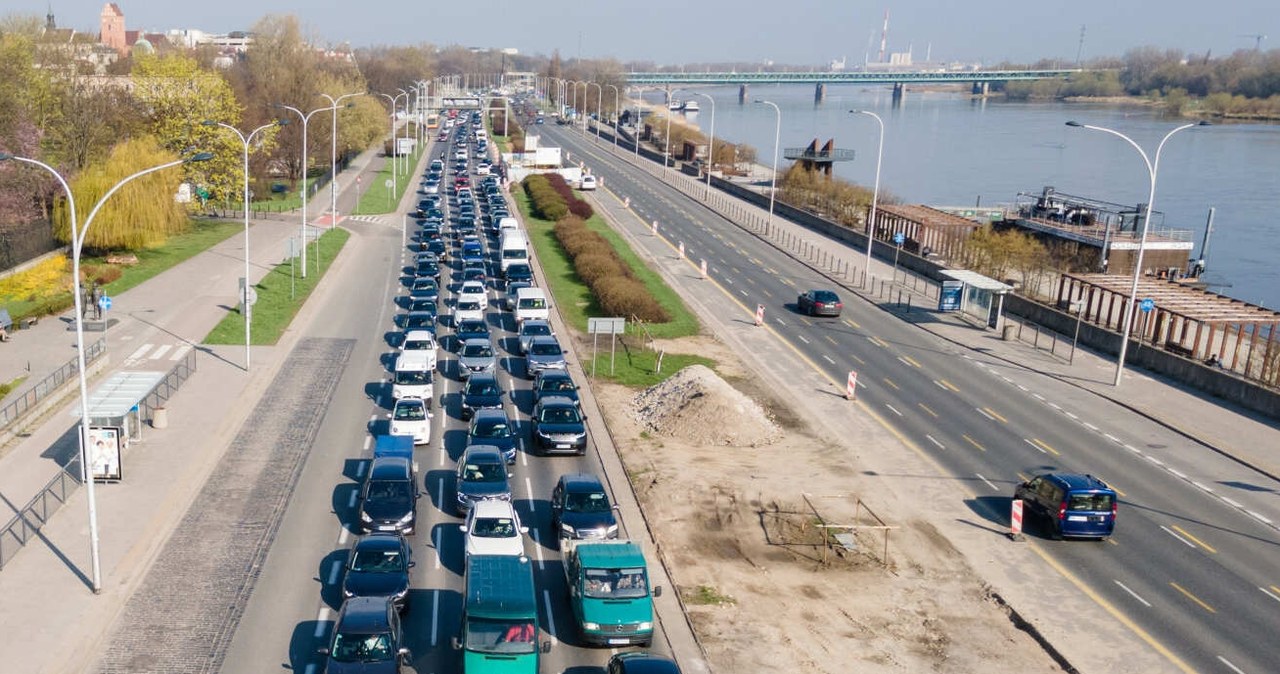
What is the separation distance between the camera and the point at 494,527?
23141 millimetres

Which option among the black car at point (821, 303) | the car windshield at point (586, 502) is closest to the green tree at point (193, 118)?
the black car at point (821, 303)

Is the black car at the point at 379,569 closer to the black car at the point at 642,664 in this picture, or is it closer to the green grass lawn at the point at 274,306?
the black car at the point at 642,664

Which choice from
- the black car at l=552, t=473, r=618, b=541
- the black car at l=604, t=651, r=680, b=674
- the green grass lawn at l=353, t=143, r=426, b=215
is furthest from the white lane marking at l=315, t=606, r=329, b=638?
the green grass lawn at l=353, t=143, r=426, b=215

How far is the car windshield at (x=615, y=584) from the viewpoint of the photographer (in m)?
20.2

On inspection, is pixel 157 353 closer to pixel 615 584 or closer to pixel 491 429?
pixel 491 429

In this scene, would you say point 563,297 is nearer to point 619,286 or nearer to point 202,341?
point 619,286

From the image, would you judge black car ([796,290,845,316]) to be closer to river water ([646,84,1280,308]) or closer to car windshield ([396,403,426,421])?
car windshield ([396,403,426,421])

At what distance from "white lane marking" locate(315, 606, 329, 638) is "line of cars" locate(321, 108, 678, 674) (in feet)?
2.24

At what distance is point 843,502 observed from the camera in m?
27.8

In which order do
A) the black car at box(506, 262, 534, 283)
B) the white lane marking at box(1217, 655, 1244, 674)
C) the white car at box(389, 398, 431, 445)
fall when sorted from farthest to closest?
the black car at box(506, 262, 534, 283) < the white car at box(389, 398, 431, 445) < the white lane marking at box(1217, 655, 1244, 674)

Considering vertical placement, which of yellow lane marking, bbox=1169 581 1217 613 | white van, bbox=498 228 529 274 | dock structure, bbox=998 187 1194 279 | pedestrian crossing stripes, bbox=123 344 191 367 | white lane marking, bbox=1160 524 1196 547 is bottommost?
pedestrian crossing stripes, bbox=123 344 191 367

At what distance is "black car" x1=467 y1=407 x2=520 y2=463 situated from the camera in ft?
96.6

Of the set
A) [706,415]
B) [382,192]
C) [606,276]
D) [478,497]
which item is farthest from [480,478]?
[382,192]

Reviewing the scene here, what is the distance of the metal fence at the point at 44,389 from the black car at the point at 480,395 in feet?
42.6
